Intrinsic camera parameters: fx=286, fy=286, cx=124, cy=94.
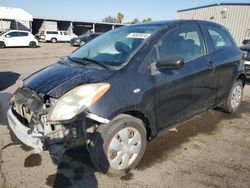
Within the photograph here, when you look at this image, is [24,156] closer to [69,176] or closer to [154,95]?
[69,176]

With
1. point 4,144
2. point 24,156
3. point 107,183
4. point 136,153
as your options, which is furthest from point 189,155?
point 4,144

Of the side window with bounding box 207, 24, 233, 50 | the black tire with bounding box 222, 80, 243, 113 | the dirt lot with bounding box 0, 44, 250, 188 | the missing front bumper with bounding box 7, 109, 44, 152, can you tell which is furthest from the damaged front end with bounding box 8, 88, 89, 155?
the black tire with bounding box 222, 80, 243, 113

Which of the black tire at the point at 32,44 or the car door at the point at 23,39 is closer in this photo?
the car door at the point at 23,39

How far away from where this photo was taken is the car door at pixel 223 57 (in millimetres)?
4707

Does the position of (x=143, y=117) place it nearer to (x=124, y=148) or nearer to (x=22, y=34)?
(x=124, y=148)

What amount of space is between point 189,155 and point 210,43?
72.1 inches

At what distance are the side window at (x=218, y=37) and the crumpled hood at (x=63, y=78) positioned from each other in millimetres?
2269

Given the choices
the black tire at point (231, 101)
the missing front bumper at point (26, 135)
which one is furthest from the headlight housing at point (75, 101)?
the black tire at point (231, 101)

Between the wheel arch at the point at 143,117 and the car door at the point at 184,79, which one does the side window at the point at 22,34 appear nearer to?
the car door at the point at 184,79

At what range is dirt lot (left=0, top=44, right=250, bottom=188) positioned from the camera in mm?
3322

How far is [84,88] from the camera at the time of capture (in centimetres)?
307

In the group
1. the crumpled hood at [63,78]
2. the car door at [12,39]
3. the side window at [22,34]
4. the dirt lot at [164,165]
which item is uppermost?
the crumpled hood at [63,78]

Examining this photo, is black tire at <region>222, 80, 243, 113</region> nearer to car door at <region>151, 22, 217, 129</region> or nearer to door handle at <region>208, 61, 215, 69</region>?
car door at <region>151, 22, 217, 129</region>

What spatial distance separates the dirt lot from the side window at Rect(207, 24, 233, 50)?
4.90 ft
